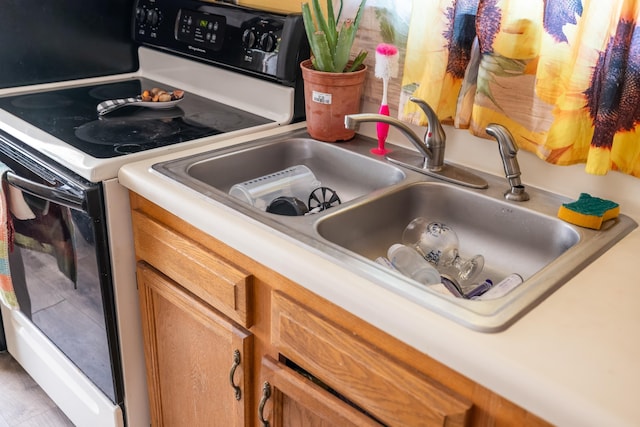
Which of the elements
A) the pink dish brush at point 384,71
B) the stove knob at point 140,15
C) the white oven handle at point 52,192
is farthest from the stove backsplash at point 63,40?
the pink dish brush at point 384,71

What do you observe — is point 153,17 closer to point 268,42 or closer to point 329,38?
point 268,42

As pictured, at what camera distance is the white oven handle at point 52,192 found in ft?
4.15

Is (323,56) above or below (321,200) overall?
above

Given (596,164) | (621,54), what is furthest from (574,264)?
(621,54)

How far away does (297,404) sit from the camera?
1.06m

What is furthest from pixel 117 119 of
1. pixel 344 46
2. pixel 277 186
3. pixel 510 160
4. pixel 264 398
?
pixel 510 160

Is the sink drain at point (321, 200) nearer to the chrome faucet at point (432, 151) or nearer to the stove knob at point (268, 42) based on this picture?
the chrome faucet at point (432, 151)

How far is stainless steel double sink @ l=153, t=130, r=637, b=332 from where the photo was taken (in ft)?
2.78

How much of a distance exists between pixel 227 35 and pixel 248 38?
9cm

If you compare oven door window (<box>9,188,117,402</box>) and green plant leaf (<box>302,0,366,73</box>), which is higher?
green plant leaf (<box>302,0,366,73</box>)

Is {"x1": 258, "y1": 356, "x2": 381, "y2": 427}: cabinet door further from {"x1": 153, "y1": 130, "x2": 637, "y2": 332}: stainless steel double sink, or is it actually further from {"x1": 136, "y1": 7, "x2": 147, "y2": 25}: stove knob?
{"x1": 136, "y1": 7, "x2": 147, "y2": 25}: stove knob

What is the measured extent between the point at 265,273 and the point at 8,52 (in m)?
1.25

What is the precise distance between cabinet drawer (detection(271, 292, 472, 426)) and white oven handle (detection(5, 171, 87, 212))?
523 millimetres

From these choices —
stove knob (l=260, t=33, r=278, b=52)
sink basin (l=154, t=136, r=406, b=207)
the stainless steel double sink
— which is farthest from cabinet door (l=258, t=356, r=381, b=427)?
stove knob (l=260, t=33, r=278, b=52)
